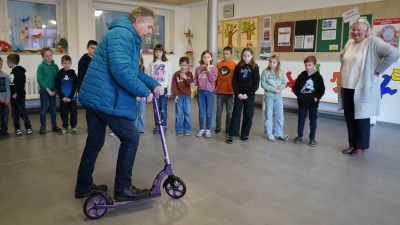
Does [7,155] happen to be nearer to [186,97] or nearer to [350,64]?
[186,97]

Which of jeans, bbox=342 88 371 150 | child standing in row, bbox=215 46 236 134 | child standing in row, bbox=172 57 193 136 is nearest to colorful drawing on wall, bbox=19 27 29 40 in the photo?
child standing in row, bbox=172 57 193 136

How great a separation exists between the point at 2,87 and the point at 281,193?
403 cm

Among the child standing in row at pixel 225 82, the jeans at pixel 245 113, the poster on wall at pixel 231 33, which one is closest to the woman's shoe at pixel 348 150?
the jeans at pixel 245 113

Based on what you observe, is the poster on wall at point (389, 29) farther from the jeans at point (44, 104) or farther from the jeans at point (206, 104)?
the jeans at point (44, 104)

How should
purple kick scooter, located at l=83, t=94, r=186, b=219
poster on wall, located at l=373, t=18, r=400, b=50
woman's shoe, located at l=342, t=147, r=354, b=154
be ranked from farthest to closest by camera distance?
1. poster on wall, located at l=373, t=18, r=400, b=50
2. woman's shoe, located at l=342, t=147, r=354, b=154
3. purple kick scooter, located at l=83, t=94, r=186, b=219

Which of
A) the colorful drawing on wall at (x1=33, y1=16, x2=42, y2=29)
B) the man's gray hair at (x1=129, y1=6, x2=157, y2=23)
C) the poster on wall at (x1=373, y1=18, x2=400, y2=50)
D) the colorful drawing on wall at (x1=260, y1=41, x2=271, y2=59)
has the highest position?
the colorful drawing on wall at (x1=33, y1=16, x2=42, y2=29)

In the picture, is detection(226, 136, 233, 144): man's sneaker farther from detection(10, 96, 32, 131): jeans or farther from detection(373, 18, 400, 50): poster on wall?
detection(373, 18, 400, 50): poster on wall

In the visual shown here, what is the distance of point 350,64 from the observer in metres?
3.87

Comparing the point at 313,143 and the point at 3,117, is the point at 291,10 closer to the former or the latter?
the point at 313,143

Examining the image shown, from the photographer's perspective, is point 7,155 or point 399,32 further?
point 399,32

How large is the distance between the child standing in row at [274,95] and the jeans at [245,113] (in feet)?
0.86

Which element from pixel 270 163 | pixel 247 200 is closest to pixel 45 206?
pixel 247 200

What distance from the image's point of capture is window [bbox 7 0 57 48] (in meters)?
6.74

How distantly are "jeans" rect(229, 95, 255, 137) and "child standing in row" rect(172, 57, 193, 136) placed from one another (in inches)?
27.2
